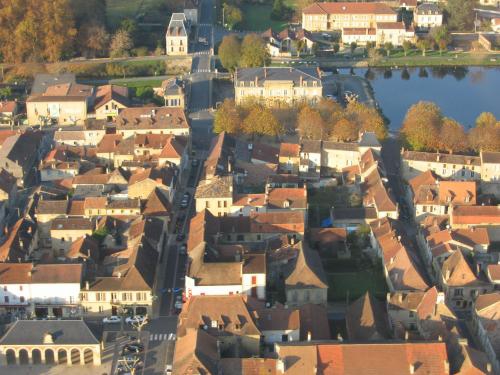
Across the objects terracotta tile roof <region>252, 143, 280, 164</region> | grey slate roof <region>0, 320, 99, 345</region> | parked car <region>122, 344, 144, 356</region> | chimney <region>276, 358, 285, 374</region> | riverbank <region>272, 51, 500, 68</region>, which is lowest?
parked car <region>122, 344, 144, 356</region>

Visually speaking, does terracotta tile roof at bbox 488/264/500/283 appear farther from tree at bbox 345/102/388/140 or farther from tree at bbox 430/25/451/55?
tree at bbox 430/25/451/55

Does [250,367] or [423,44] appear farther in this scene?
[423,44]

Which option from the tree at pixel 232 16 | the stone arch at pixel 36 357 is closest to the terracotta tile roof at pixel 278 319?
the stone arch at pixel 36 357

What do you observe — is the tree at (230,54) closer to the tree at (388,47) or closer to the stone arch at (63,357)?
the tree at (388,47)

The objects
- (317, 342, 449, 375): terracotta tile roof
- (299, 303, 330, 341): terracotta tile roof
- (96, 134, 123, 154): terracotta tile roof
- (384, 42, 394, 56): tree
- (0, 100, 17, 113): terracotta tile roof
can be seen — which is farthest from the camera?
(384, 42, 394, 56): tree

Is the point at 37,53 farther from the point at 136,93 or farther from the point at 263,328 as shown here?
the point at 263,328

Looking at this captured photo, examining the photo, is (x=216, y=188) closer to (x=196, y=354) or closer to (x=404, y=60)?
(x=196, y=354)

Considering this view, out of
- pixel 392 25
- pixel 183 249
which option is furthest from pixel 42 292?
pixel 392 25

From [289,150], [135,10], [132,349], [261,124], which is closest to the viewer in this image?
[132,349]

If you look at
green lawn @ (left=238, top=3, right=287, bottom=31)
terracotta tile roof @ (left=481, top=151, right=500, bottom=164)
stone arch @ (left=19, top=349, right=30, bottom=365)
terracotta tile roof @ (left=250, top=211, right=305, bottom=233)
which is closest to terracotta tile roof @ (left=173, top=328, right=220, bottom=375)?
stone arch @ (left=19, top=349, right=30, bottom=365)
